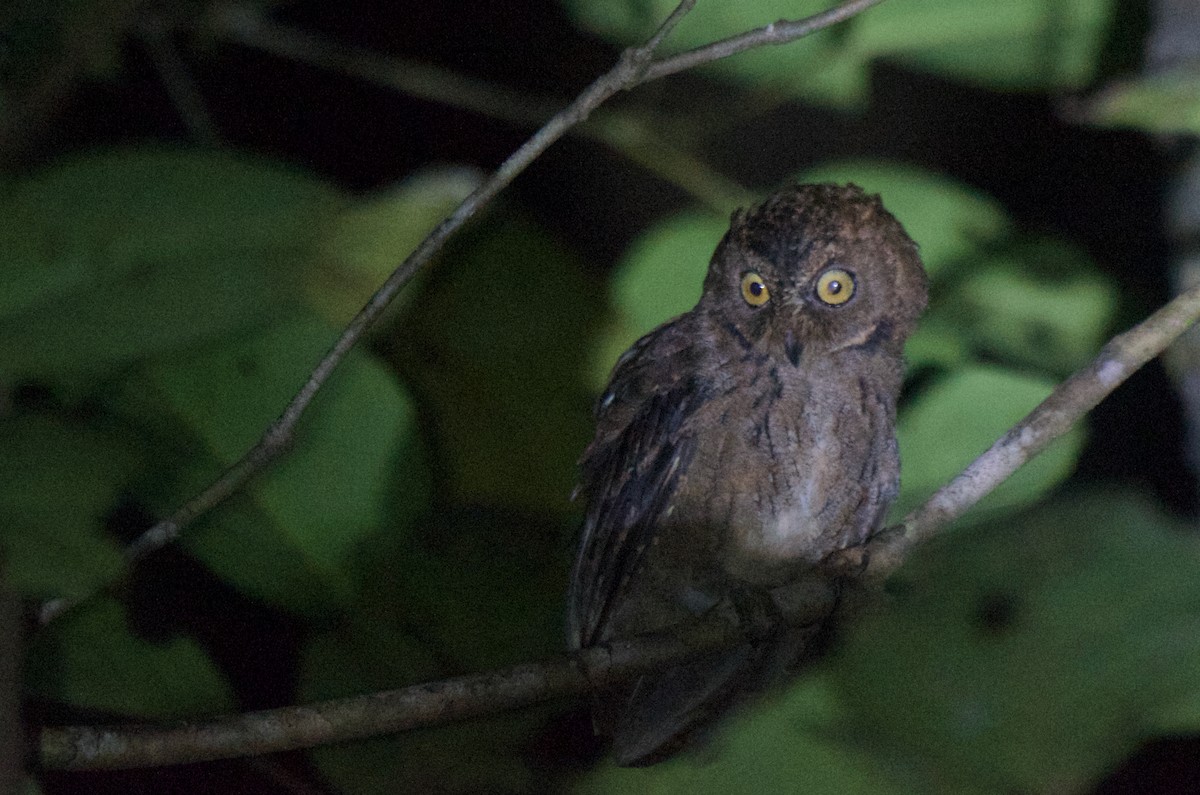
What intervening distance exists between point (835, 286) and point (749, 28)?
44 cm

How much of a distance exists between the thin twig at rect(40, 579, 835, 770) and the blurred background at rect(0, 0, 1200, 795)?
3cm

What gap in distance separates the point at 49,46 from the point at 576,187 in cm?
141

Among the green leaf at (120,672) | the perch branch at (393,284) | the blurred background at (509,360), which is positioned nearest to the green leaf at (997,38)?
the blurred background at (509,360)

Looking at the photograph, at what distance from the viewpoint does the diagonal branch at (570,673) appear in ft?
2.87

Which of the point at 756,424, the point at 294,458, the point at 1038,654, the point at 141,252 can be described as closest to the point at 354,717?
the point at 294,458

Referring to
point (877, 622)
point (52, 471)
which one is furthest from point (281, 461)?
point (877, 622)

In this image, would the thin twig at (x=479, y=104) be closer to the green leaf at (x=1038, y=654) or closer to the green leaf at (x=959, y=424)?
the green leaf at (x=959, y=424)

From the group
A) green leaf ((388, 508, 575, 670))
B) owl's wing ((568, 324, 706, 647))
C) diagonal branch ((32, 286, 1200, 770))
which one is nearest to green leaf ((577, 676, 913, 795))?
diagonal branch ((32, 286, 1200, 770))

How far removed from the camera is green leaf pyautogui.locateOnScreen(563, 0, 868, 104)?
130cm

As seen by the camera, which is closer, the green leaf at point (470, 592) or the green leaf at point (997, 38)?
the green leaf at point (470, 592)

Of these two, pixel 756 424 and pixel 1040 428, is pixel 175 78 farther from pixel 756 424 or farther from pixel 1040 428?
pixel 1040 428

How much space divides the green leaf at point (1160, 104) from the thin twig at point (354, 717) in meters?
0.86

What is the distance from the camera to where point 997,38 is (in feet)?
4.46

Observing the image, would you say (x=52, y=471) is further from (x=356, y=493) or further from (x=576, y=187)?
→ (x=576, y=187)
